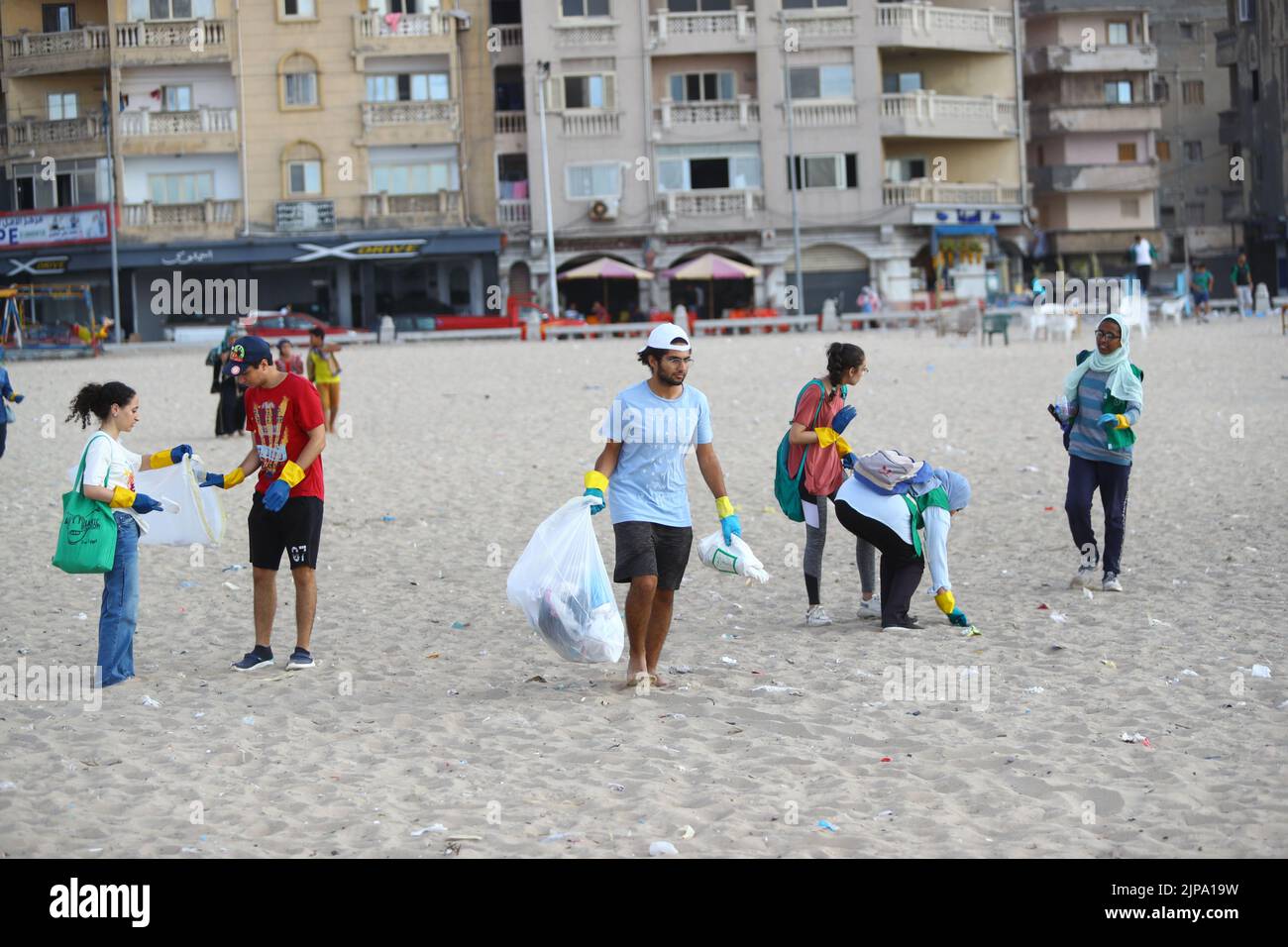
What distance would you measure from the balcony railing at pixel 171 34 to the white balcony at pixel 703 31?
13.0 meters

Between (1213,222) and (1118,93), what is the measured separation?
8.01m

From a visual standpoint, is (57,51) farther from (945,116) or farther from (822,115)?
(945,116)

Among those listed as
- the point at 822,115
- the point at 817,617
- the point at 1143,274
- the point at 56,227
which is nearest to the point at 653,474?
the point at 817,617

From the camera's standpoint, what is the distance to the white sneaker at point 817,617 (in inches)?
398

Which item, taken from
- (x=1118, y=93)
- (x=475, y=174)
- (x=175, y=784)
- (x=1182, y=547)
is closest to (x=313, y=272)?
(x=475, y=174)

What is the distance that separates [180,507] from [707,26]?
156 ft

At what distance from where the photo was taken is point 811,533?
10.1 meters

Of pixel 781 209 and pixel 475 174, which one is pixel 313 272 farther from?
pixel 781 209

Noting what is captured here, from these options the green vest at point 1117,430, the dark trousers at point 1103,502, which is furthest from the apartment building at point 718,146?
the green vest at point 1117,430

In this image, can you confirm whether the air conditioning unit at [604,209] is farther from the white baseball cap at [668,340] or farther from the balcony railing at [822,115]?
the white baseball cap at [668,340]

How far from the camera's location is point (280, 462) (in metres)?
8.78

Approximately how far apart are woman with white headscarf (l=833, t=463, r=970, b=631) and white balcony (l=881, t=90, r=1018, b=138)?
153 feet

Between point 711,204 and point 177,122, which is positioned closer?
point 177,122

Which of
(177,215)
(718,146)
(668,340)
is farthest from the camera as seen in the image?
(718,146)
